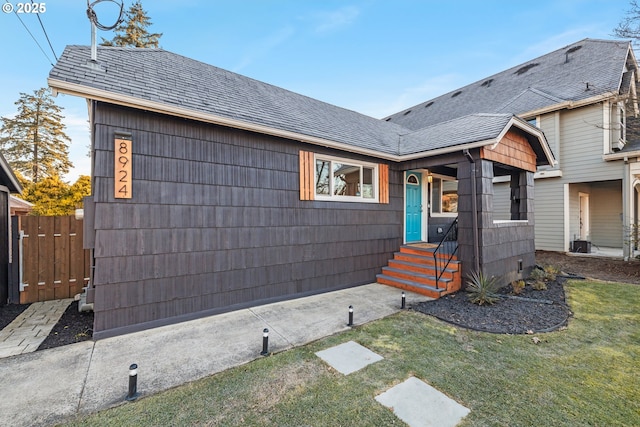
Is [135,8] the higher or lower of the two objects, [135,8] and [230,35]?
the higher

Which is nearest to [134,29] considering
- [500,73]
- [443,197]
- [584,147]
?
[443,197]

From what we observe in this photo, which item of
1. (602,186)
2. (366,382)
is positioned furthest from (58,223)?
(602,186)

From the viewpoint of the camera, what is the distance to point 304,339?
3.96m

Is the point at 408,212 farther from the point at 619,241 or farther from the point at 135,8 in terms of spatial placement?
the point at 135,8

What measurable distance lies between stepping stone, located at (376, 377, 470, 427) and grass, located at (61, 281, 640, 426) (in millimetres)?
81

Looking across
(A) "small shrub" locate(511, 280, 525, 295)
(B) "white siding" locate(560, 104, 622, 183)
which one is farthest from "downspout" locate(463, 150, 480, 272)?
(B) "white siding" locate(560, 104, 622, 183)

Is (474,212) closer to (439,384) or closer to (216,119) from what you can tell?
(439,384)

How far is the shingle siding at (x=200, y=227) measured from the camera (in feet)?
13.6

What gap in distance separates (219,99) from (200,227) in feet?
8.78

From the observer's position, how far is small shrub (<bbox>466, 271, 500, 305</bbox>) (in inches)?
215

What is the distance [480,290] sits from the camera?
5.54 metres

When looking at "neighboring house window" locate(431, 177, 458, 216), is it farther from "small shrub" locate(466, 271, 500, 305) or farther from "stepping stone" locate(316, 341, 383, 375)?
"stepping stone" locate(316, 341, 383, 375)

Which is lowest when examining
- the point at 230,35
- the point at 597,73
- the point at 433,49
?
the point at 597,73

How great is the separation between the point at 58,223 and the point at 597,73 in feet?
59.8
